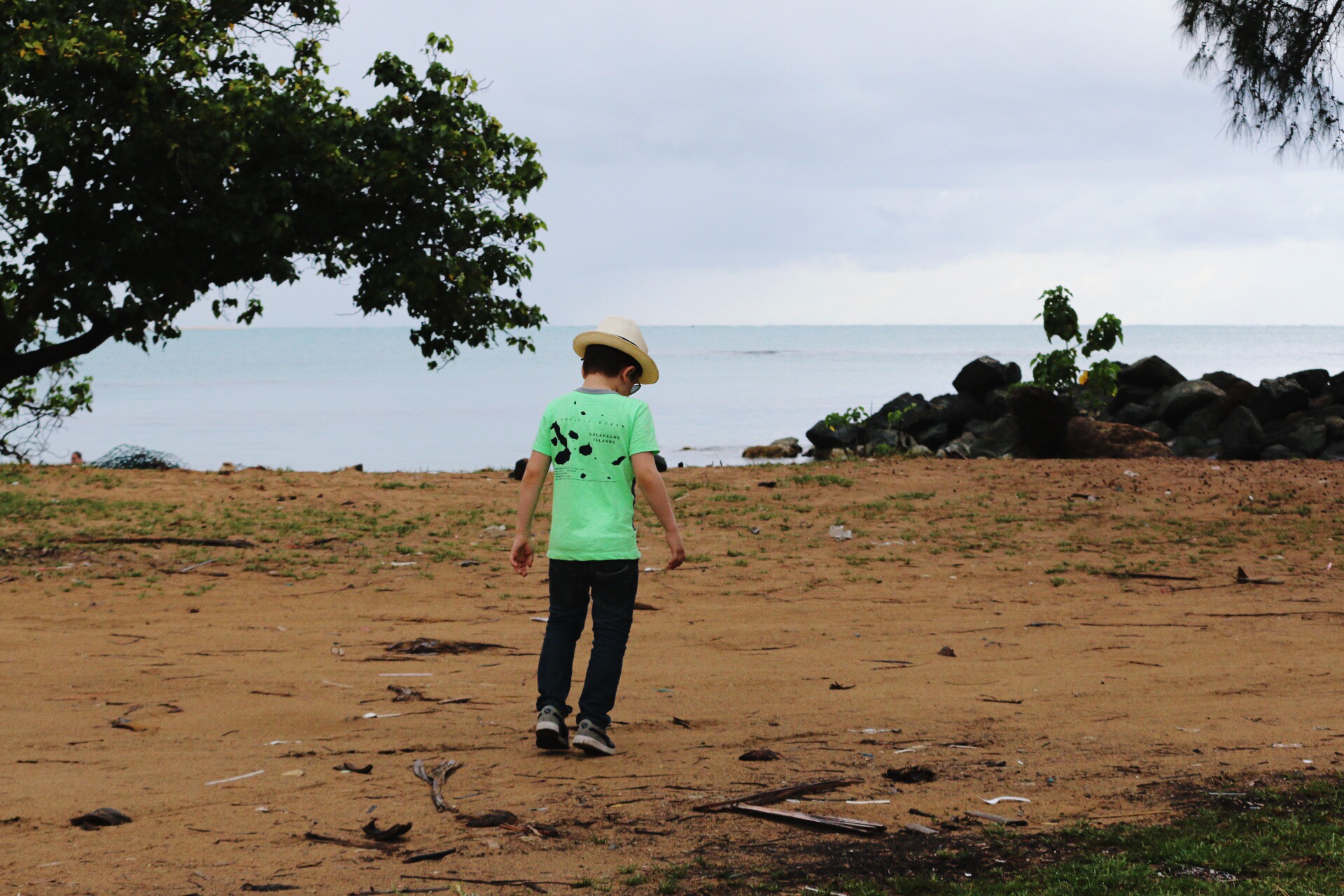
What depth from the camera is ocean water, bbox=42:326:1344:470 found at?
102 ft

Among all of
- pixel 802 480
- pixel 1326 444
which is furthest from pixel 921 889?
pixel 1326 444

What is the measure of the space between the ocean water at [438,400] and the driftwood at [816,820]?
730 inches

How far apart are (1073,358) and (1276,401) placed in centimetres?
607

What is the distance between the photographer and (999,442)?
1938 centimetres

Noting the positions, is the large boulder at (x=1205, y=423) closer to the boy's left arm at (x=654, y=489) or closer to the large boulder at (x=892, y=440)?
the large boulder at (x=892, y=440)

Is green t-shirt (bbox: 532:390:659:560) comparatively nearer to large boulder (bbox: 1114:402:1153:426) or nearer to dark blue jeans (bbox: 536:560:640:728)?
dark blue jeans (bbox: 536:560:640:728)

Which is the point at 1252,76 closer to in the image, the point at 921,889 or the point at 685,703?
the point at 685,703

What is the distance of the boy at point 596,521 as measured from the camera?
5.06 metres

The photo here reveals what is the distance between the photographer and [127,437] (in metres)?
34.5

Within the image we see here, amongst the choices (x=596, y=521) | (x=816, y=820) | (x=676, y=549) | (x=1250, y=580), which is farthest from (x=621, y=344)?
(x=1250, y=580)

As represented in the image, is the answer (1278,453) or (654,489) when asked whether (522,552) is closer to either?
(654,489)

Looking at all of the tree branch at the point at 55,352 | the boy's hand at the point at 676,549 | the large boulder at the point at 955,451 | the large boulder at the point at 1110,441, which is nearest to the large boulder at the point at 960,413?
the large boulder at the point at 955,451

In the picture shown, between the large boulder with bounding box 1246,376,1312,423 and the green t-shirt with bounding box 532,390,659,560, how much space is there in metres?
20.0

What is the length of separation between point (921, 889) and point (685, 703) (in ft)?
8.65
